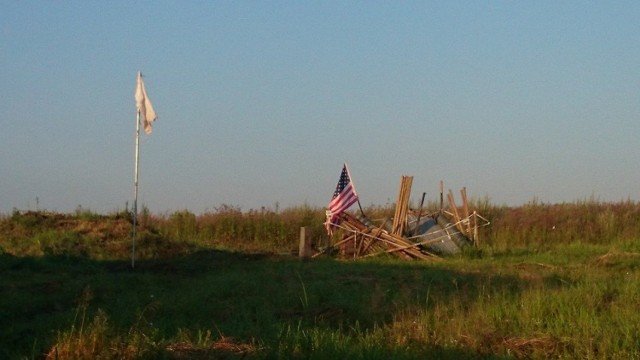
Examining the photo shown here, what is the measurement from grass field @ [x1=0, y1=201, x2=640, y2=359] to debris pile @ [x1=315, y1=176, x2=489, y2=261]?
645 mm

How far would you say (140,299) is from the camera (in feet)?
42.7

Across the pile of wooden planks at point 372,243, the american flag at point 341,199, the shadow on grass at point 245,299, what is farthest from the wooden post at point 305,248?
the american flag at point 341,199

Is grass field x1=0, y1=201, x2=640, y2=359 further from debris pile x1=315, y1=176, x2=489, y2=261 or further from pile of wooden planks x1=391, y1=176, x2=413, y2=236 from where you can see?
pile of wooden planks x1=391, y1=176, x2=413, y2=236

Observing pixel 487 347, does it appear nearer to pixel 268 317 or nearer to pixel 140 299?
pixel 268 317

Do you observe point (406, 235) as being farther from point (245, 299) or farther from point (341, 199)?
point (245, 299)

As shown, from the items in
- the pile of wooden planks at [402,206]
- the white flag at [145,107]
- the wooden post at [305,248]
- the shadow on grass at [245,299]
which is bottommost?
the shadow on grass at [245,299]

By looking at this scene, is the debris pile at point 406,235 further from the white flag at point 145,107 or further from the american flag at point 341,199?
the white flag at point 145,107

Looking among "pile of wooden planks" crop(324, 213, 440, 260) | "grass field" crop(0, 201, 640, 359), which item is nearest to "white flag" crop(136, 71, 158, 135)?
"grass field" crop(0, 201, 640, 359)

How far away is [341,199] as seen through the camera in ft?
71.3

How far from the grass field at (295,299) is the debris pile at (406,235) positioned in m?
0.65

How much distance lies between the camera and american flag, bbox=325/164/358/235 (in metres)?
21.7

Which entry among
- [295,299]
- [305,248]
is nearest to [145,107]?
[305,248]

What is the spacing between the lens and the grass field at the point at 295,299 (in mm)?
8594

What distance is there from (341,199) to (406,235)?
6.27 feet
